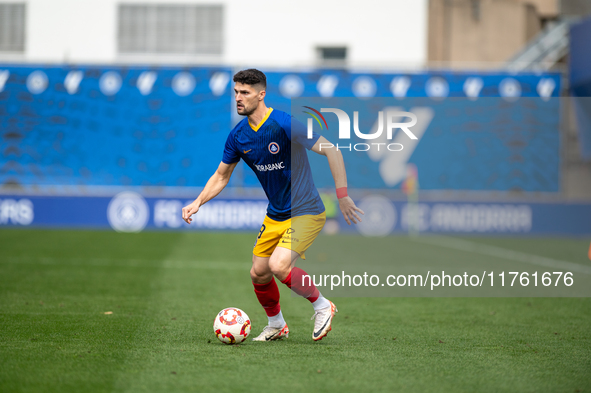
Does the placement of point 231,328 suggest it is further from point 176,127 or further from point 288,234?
point 176,127

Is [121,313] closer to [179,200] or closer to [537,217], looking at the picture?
[179,200]

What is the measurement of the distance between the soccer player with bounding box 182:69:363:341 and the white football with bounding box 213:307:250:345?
0.27 meters

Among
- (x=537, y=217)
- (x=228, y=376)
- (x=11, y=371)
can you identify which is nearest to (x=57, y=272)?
(x=11, y=371)

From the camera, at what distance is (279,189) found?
5105 millimetres

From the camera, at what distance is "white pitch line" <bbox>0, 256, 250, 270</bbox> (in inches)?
412

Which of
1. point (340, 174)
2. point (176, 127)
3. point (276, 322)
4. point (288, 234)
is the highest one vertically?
point (176, 127)

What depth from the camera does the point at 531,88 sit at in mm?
20531

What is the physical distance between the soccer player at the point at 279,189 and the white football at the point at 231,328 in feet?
0.88

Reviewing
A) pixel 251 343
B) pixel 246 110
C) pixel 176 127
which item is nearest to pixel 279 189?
pixel 246 110

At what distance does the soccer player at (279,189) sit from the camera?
16.0 feet

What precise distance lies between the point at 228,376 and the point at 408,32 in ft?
70.9

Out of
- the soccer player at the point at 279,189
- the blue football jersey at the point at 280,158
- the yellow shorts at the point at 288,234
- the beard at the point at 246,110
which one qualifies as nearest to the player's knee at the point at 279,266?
the soccer player at the point at 279,189

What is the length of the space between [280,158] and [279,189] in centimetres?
26

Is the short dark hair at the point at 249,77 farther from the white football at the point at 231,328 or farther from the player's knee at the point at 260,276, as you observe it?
the white football at the point at 231,328
